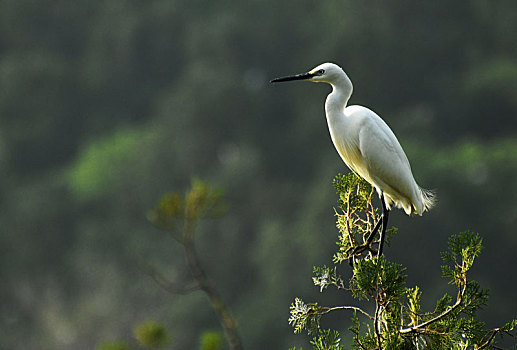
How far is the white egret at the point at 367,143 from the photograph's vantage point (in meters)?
3.35

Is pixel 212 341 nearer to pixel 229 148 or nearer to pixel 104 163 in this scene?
pixel 229 148

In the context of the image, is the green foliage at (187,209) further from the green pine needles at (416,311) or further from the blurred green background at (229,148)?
the blurred green background at (229,148)

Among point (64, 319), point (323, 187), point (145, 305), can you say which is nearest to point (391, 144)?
point (323, 187)

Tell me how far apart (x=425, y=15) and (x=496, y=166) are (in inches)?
228

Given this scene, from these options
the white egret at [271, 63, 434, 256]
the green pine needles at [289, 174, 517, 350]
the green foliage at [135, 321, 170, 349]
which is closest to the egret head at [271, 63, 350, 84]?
the white egret at [271, 63, 434, 256]

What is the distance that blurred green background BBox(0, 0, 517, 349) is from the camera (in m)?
17.0

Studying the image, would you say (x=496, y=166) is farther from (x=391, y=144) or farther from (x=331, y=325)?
(x=391, y=144)

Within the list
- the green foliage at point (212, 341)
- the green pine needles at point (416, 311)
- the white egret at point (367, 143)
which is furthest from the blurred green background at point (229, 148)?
the green foliage at point (212, 341)

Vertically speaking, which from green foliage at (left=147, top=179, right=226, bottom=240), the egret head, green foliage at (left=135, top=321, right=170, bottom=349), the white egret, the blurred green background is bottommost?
green foliage at (left=135, top=321, right=170, bottom=349)

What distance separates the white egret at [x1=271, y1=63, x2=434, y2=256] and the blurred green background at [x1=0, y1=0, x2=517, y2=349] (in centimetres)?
1176

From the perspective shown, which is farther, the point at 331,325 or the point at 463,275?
the point at 331,325

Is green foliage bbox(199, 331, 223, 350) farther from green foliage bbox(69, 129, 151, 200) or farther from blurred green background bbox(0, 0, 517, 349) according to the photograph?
green foliage bbox(69, 129, 151, 200)

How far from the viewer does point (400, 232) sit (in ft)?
52.1

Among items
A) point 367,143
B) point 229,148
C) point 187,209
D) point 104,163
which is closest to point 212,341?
point 187,209
